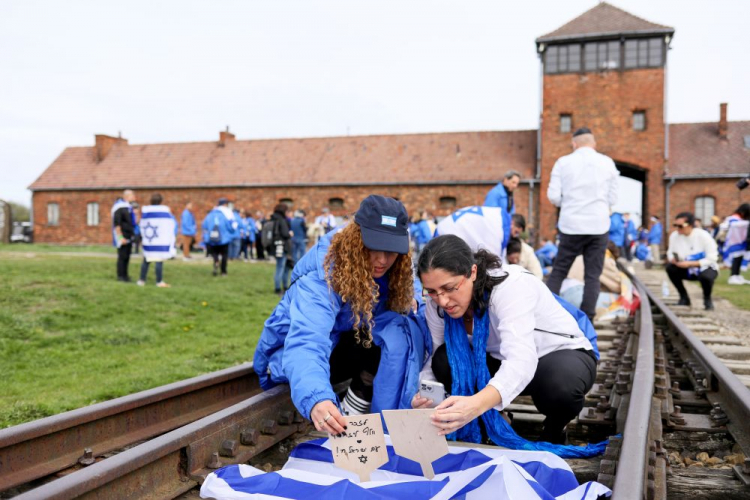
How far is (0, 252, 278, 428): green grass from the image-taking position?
18.1 feet

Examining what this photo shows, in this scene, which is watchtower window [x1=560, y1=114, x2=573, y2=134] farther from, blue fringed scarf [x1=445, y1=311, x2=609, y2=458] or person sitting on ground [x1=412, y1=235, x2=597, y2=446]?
blue fringed scarf [x1=445, y1=311, x2=609, y2=458]

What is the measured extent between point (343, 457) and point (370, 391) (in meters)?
0.97

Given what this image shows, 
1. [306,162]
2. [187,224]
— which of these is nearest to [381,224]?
[187,224]

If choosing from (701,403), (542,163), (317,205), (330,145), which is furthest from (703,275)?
(330,145)

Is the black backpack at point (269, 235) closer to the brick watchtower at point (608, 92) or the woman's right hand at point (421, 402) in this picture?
the woman's right hand at point (421, 402)

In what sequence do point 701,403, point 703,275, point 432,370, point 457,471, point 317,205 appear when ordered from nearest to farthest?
point 457,471 → point 432,370 → point 701,403 → point 703,275 → point 317,205

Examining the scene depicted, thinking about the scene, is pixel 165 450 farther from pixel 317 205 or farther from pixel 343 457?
pixel 317 205

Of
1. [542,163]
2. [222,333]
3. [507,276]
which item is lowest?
[222,333]

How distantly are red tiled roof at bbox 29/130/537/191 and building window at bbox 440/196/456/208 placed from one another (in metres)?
0.91

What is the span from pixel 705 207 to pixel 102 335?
31507 millimetres

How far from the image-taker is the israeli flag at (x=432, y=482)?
8.63 ft

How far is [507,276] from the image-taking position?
10.9 feet

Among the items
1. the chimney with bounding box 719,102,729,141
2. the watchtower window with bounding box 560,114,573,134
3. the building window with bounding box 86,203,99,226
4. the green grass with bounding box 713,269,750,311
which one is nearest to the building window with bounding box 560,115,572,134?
the watchtower window with bounding box 560,114,573,134

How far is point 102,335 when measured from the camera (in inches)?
305
